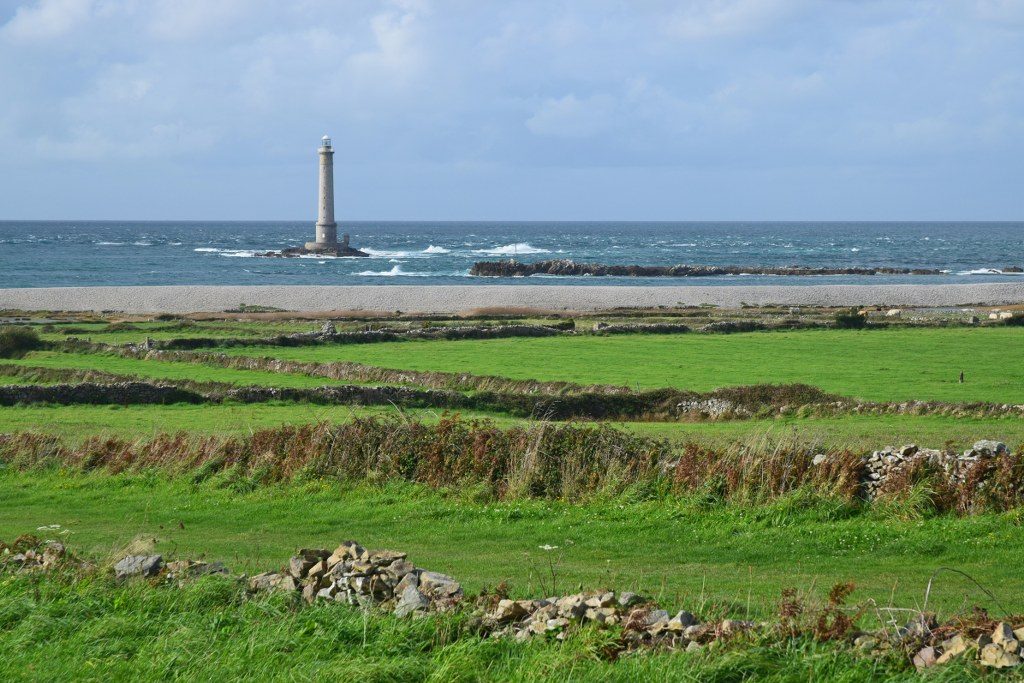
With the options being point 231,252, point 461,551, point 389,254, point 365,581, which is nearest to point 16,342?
point 461,551

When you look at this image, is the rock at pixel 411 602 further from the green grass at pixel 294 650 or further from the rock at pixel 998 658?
the rock at pixel 998 658

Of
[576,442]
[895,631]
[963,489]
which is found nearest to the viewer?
[895,631]

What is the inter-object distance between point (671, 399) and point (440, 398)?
21.0 feet

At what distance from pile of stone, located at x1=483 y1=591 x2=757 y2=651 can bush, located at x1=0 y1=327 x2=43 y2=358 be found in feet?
122

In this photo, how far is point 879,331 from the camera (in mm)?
49812

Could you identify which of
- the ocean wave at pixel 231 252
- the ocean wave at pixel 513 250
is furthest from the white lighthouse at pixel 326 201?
the ocean wave at pixel 513 250

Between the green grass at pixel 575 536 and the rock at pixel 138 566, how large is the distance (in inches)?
→ 30.2

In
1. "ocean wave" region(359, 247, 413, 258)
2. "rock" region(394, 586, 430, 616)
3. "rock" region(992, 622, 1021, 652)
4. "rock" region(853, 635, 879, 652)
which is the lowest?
"rock" region(394, 586, 430, 616)

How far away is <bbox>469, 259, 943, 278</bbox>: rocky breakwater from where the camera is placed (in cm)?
11769

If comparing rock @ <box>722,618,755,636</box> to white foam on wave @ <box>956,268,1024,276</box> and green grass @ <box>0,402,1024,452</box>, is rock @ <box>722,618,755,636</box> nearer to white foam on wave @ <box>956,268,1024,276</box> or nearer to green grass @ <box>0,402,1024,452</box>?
green grass @ <box>0,402,1024,452</box>

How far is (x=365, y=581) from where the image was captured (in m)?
10.4

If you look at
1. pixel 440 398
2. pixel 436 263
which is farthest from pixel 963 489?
pixel 436 263

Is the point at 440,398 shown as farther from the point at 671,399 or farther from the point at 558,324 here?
the point at 558,324

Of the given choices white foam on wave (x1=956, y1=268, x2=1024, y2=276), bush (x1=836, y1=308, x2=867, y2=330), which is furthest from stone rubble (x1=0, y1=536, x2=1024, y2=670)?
white foam on wave (x1=956, y1=268, x2=1024, y2=276)
